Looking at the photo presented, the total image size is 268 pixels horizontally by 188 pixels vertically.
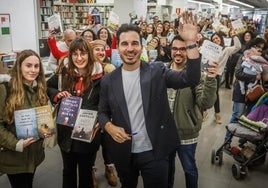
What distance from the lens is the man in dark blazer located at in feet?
5.18

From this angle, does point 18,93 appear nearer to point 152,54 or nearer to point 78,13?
point 152,54

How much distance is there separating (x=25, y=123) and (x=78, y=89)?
44cm

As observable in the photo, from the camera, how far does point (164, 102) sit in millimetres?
1637

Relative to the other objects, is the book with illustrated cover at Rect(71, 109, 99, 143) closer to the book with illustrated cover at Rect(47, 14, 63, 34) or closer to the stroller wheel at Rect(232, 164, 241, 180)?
the stroller wheel at Rect(232, 164, 241, 180)

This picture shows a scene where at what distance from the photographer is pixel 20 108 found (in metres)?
1.82

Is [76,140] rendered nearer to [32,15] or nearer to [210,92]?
[210,92]

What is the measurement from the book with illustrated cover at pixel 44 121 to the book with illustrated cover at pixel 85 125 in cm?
18

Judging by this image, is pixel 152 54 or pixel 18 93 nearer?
pixel 18 93

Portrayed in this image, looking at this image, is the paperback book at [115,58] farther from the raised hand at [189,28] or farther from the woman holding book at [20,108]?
the raised hand at [189,28]

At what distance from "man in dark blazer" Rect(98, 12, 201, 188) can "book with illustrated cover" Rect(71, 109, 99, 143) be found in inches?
11.0

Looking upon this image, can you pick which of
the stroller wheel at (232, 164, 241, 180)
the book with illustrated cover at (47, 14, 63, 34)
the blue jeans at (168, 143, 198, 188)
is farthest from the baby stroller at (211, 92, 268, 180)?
the book with illustrated cover at (47, 14, 63, 34)

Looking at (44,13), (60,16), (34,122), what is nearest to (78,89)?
(34,122)

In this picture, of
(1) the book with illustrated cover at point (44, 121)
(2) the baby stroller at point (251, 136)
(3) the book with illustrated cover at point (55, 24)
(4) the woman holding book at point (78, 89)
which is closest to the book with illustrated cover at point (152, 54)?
(3) the book with illustrated cover at point (55, 24)

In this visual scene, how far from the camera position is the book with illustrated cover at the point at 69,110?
6.45 feet
